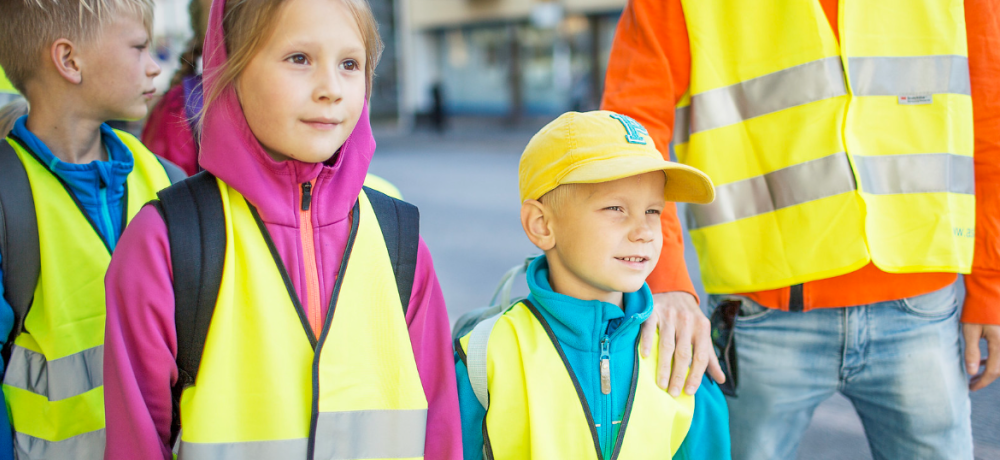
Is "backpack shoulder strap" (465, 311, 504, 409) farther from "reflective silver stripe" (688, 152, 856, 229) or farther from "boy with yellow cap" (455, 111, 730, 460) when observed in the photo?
"reflective silver stripe" (688, 152, 856, 229)

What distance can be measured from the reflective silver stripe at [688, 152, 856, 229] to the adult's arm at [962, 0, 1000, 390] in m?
0.43

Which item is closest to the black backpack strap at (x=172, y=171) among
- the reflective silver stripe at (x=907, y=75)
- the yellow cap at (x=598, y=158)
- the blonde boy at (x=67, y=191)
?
the blonde boy at (x=67, y=191)

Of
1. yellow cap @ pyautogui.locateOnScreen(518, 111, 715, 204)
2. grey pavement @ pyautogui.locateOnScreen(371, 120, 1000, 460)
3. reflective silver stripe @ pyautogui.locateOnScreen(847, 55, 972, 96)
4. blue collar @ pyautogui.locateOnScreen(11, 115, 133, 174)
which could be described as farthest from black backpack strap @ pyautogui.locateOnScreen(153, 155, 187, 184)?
grey pavement @ pyautogui.locateOnScreen(371, 120, 1000, 460)

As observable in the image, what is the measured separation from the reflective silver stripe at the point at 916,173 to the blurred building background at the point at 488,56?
19.9 metres

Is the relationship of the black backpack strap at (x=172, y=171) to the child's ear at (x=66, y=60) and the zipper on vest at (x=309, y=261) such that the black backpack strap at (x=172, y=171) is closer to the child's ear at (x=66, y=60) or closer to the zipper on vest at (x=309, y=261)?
the child's ear at (x=66, y=60)

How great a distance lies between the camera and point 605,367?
5.84ft

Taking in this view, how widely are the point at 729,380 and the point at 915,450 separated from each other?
1.64 ft

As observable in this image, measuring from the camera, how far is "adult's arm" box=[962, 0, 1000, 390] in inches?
74.7

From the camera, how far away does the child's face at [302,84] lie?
156 centimetres

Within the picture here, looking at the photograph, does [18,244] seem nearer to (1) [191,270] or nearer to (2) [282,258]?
(1) [191,270]

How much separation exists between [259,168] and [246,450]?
2.01 ft

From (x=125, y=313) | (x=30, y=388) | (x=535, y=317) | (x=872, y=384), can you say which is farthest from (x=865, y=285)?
(x=30, y=388)

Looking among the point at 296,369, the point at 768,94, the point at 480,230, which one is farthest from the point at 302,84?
the point at 480,230

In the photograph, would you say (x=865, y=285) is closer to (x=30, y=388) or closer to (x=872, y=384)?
(x=872, y=384)
